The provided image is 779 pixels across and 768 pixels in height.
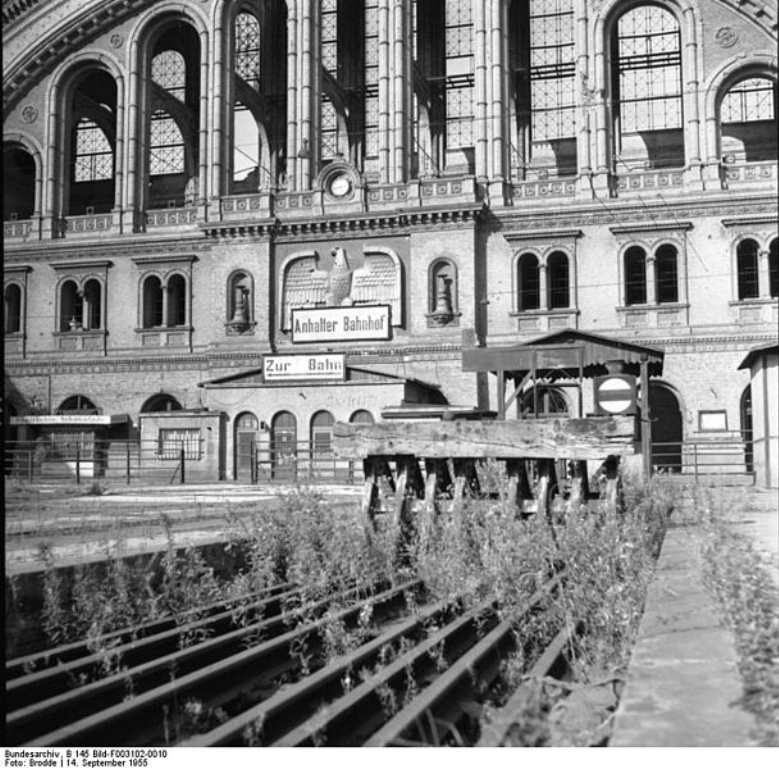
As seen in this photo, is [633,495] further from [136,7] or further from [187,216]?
[136,7]

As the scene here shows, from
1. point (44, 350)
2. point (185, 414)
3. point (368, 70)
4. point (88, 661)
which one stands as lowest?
point (88, 661)

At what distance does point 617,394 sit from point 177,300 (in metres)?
23.0

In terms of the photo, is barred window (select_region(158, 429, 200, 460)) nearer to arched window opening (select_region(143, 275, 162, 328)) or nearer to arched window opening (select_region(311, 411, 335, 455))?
arched window opening (select_region(311, 411, 335, 455))

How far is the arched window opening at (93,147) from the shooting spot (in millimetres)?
37875

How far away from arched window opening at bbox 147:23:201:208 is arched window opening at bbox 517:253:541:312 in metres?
16.0

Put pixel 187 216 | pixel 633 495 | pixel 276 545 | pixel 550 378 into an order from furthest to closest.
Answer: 1. pixel 187 216
2. pixel 550 378
3. pixel 633 495
4. pixel 276 545

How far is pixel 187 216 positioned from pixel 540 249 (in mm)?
13362

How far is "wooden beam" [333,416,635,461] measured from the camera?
334 inches

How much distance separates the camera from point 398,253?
105 feet

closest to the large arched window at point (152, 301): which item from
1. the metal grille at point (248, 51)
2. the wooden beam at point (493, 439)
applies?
the metal grille at point (248, 51)

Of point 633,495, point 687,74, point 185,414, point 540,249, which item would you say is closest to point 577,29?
point 687,74

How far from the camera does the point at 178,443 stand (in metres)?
27.4

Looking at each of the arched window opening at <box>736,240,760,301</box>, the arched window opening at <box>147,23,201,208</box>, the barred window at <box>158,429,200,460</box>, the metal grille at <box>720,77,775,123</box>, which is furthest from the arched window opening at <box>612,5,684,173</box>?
the barred window at <box>158,429,200,460</box>

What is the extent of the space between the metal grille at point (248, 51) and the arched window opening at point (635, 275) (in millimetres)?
18539
